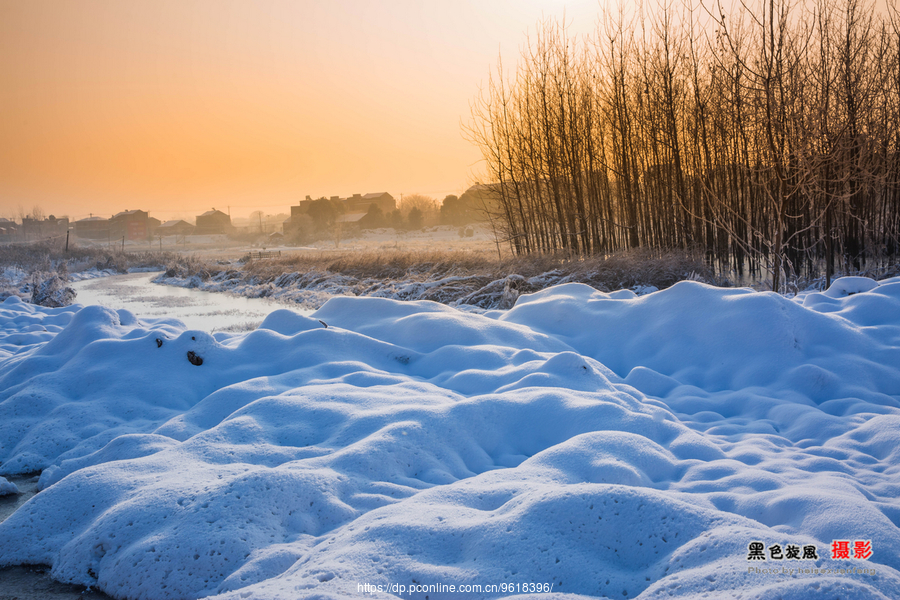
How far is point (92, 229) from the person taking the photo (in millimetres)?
61281

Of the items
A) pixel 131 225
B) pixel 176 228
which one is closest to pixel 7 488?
pixel 131 225

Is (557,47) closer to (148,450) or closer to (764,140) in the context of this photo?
(764,140)

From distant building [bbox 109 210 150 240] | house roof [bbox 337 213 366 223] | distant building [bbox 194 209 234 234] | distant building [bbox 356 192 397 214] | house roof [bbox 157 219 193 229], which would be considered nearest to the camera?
house roof [bbox 337 213 366 223]

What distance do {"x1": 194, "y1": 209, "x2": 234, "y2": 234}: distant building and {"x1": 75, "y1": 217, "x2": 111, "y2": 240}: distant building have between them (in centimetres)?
1045

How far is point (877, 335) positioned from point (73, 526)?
5458 mm

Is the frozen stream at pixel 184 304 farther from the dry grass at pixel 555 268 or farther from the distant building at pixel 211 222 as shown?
the distant building at pixel 211 222

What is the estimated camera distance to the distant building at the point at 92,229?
6091 cm

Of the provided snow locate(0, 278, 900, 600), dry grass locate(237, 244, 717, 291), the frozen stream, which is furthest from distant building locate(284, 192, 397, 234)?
snow locate(0, 278, 900, 600)

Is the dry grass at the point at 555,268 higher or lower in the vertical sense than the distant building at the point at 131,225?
lower

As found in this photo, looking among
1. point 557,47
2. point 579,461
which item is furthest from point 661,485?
point 557,47

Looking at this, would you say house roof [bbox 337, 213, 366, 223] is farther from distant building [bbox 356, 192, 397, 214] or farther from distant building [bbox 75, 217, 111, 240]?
distant building [bbox 75, 217, 111, 240]

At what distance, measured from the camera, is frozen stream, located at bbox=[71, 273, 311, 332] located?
8117 millimetres

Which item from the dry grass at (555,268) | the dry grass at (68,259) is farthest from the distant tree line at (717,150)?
the dry grass at (68,259)

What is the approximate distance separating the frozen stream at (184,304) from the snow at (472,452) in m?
3.38
